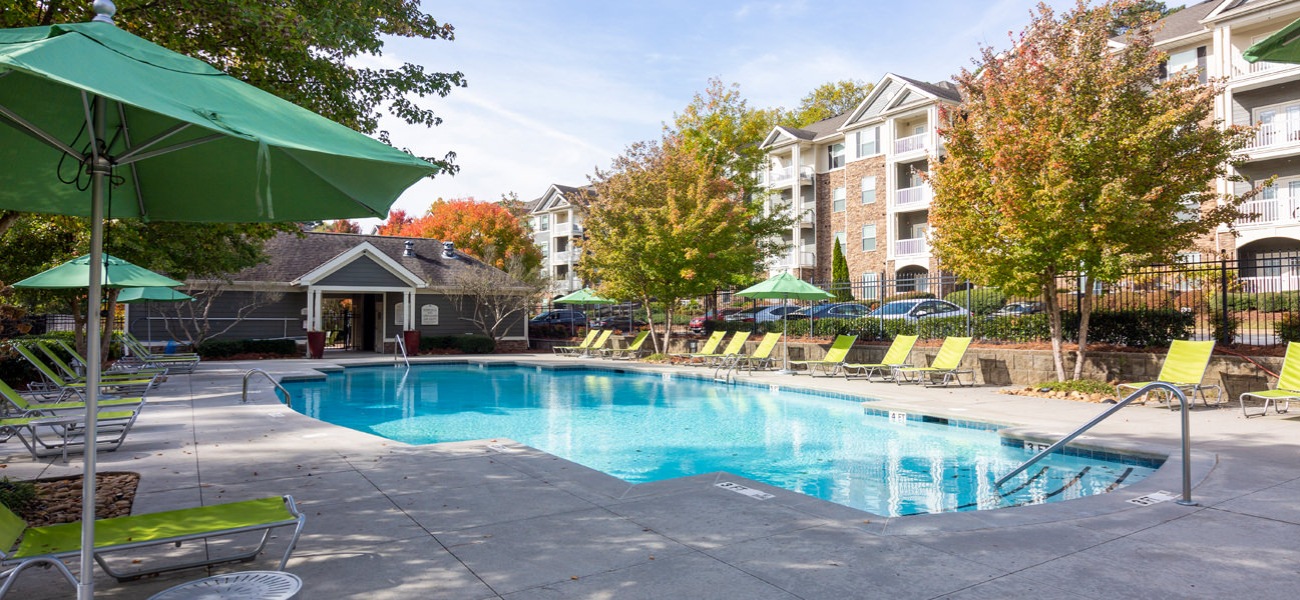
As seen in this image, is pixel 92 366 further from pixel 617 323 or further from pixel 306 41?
pixel 617 323

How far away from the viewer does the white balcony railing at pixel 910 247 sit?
3247 centimetres

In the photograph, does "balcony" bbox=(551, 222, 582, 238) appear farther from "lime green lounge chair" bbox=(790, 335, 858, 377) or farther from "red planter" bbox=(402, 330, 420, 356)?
"lime green lounge chair" bbox=(790, 335, 858, 377)

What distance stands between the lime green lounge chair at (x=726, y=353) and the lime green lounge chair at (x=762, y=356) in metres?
0.34

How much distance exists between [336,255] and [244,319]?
415 centimetres

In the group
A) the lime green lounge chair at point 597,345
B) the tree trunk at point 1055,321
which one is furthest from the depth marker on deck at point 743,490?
the lime green lounge chair at point 597,345

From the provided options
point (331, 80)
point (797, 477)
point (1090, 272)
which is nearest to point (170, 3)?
point (331, 80)

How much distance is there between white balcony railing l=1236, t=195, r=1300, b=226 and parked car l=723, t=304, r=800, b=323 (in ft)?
48.4

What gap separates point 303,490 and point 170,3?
177 inches

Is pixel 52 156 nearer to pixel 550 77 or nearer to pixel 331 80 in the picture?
pixel 331 80

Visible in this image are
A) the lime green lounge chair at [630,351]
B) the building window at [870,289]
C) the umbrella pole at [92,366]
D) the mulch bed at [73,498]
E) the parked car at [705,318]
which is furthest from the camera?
the parked car at [705,318]

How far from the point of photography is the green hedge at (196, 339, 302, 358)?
2311 centimetres

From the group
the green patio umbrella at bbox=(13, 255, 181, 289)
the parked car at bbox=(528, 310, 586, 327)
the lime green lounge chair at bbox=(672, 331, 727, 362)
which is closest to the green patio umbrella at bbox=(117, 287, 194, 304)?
the green patio umbrella at bbox=(13, 255, 181, 289)

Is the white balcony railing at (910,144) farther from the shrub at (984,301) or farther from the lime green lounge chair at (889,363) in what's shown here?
the lime green lounge chair at (889,363)

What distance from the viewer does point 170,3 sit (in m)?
6.43
